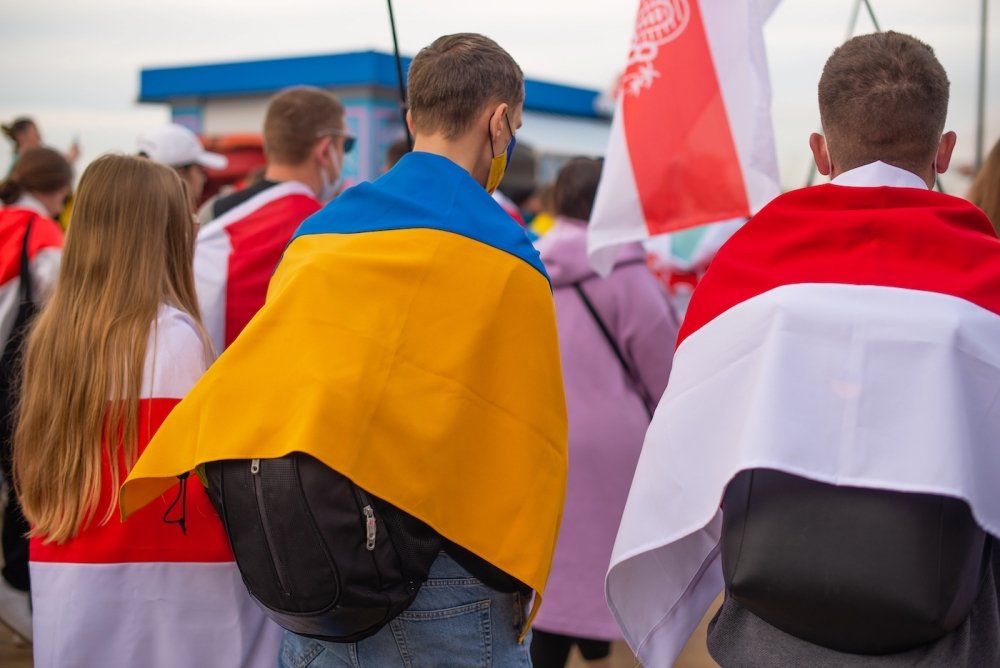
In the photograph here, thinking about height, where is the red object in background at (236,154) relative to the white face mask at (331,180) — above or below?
below

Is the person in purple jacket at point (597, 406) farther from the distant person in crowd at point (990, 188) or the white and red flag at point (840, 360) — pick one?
the white and red flag at point (840, 360)

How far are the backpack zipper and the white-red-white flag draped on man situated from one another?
5.67 ft

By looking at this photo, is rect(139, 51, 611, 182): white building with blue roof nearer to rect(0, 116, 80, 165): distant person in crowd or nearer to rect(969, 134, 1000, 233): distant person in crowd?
rect(0, 116, 80, 165): distant person in crowd

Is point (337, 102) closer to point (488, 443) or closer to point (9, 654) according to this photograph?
point (488, 443)

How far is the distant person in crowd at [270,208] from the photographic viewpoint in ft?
12.3

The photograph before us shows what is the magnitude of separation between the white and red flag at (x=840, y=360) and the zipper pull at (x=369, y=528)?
0.48 metres

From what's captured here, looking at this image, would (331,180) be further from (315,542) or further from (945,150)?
(945,150)

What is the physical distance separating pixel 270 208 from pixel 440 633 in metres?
2.13

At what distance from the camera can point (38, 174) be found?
4852mm

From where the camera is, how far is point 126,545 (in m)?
2.62

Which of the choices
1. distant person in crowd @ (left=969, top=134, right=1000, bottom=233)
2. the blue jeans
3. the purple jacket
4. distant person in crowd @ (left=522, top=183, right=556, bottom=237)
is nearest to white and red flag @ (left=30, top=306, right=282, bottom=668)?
→ the blue jeans

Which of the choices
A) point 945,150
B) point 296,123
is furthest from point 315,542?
point 296,123

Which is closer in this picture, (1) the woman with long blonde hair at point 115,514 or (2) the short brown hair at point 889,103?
(2) the short brown hair at point 889,103

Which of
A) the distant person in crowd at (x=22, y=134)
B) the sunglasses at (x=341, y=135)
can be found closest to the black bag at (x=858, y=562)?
the sunglasses at (x=341, y=135)
